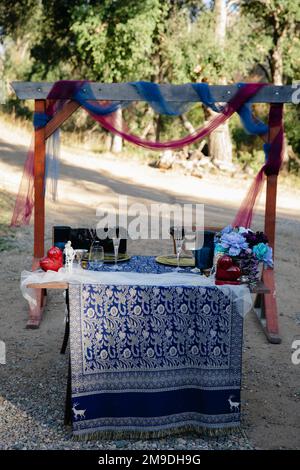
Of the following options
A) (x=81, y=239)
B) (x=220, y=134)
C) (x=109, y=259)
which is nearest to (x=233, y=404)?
(x=109, y=259)

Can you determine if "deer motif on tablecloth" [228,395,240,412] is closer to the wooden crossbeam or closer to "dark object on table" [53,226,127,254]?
"dark object on table" [53,226,127,254]

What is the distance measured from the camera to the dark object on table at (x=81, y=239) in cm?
480

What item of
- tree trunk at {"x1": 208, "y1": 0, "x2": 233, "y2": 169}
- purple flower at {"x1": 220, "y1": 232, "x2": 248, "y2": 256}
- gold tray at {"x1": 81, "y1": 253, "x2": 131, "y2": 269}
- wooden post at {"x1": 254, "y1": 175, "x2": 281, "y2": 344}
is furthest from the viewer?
tree trunk at {"x1": 208, "y1": 0, "x2": 233, "y2": 169}

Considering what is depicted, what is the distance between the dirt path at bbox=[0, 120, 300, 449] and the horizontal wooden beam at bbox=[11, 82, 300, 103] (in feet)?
6.80

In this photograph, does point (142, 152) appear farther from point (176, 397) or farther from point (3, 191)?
point (176, 397)

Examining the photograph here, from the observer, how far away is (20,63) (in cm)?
2675

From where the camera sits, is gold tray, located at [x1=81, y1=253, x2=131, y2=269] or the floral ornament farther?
gold tray, located at [x1=81, y1=253, x2=131, y2=269]

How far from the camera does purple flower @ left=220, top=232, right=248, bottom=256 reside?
392 centimetres

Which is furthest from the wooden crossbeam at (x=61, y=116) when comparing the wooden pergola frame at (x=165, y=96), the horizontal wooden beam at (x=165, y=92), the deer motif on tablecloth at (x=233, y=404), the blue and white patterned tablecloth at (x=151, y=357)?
the deer motif on tablecloth at (x=233, y=404)

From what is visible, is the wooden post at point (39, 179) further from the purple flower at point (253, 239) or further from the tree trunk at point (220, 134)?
the tree trunk at point (220, 134)

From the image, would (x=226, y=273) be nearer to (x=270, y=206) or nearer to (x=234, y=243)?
(x=234, y=243)

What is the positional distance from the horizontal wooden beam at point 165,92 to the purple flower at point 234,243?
191 centimetres

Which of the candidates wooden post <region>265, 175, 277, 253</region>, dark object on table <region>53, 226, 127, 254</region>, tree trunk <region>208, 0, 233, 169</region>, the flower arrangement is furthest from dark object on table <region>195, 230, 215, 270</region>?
tree trunk <region>208, 0, 233, 169</region>

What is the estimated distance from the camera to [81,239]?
200 inches
